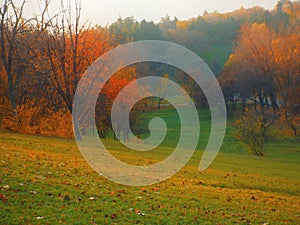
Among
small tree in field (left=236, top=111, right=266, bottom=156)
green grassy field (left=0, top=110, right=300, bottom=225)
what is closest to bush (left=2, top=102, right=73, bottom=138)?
green grassy field (left=0, top=110, right=300, bottom=225)

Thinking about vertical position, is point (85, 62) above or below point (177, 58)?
below

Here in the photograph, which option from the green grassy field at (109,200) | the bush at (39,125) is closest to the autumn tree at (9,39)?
the bush at (39,125)

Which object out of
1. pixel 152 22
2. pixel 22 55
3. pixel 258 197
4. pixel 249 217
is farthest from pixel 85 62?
pixel 152 22

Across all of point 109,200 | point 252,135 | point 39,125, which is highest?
point 39,125

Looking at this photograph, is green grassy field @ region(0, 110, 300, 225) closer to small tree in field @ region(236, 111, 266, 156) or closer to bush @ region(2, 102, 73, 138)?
bush @ region(2, 102, 73, 138)

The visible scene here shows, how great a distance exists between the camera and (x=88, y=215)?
8.77m

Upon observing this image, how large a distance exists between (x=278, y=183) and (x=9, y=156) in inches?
502

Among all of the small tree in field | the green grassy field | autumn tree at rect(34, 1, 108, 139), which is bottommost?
the green grassy field

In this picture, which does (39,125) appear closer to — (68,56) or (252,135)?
(68,56)

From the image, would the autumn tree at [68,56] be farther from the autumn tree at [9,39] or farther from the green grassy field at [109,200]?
the green grassy field at [109,200]

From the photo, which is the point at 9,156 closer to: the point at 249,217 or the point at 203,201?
the point at 203,201

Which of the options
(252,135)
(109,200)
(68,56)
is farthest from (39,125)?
(109,200)

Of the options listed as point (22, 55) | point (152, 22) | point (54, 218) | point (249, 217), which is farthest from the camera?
point (152, 22)

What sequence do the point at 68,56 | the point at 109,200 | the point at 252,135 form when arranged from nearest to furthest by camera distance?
1. the point at 109,200
2. the point at 68,56
3. the point at 252,135
